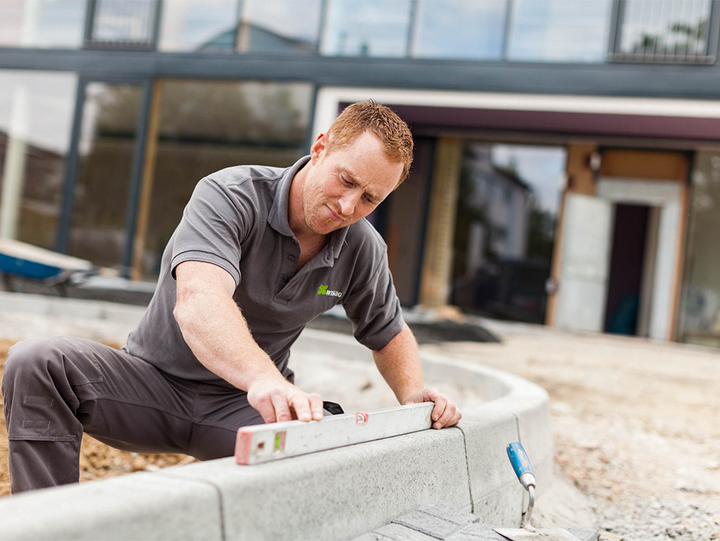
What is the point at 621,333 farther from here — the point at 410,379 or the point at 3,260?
the point at 410,379

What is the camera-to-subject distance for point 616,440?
4387mm

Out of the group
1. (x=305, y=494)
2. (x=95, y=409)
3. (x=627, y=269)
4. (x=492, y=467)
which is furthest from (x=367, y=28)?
(x=305, y=494)

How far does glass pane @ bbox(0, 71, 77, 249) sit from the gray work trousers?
10911mm

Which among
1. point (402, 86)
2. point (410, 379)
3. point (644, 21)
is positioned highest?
point (644, 21)

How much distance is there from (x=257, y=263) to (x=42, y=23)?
12134 millimetres

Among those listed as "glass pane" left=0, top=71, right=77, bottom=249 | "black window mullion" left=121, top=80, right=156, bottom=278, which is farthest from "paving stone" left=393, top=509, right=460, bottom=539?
"glass pane" left=0, top=71, right=77, bottom=249

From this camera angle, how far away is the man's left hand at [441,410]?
2412 mm

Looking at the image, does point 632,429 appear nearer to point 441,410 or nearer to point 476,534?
point 441,410

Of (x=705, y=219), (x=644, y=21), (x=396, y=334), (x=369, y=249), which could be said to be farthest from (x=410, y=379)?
(x=705, y=219)

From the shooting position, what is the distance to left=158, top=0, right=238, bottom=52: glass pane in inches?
459

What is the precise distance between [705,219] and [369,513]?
437 inches

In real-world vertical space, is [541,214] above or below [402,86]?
below

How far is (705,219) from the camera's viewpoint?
11406 millimetres

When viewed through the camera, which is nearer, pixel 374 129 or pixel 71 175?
pixel 374 129
